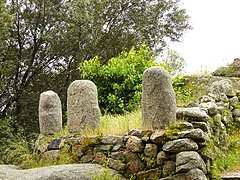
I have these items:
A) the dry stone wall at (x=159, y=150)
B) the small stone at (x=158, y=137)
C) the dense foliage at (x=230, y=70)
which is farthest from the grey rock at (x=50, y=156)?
the dense foliage at (x=230, y=70)

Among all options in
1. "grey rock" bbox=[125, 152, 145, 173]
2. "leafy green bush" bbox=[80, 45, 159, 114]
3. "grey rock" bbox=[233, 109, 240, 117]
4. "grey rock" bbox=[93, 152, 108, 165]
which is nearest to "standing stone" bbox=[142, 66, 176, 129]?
"grey rock" bbox=[125, 152, 145, 173]

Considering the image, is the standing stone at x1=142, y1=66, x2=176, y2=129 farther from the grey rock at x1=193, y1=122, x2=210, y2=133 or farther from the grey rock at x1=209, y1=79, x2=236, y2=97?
the grey rock at x1=209, y1=79, x2=236, y2=97

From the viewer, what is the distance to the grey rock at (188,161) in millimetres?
6660

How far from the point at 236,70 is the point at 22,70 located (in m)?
9.23

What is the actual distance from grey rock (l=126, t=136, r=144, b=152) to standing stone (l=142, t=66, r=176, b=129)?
1.16 feet

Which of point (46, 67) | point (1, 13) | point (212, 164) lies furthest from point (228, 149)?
point (46, 67)

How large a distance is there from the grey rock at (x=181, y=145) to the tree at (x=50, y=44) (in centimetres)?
1029

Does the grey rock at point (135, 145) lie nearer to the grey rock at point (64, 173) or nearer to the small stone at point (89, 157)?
the grey rock at point (64, 173)

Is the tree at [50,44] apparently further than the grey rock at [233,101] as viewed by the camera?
Yes

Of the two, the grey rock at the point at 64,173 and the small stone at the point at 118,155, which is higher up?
the small stone at the point at 118,155

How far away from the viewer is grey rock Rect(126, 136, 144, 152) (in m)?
7.37

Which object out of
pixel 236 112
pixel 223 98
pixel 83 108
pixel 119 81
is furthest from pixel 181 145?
pixel 119 81

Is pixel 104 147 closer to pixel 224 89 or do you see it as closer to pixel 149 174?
pixel 149 174

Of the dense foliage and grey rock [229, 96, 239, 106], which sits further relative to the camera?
the dense foliage
